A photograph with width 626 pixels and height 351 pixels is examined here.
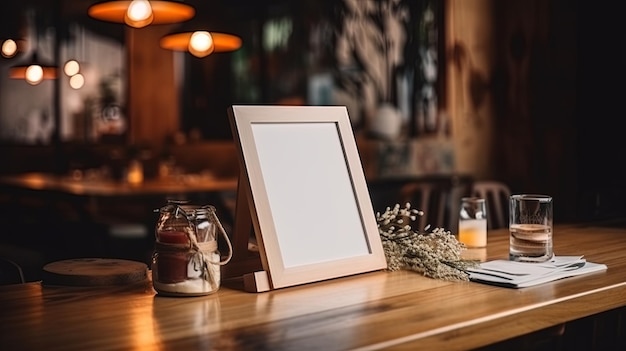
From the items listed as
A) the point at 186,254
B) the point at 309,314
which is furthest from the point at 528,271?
the point at 186,254

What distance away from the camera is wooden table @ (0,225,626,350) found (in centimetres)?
113

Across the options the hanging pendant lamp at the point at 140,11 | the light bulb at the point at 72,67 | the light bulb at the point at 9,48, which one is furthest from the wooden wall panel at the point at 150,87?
the hanging pendant lamp at the point at 140,11

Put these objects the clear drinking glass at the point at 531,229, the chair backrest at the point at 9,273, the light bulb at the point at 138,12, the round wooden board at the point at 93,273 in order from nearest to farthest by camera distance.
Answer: the round wooden board at the point at 93,273, the clear drinking glass at the point at 531,229, the chair backrest at the point at 9,273, the light bulb at the point at 138,12

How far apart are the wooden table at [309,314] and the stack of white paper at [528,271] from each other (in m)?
0.02

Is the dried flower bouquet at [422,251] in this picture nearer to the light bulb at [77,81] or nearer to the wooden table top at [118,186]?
the wooden table top at [118,186]

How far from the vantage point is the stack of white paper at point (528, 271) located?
154 centimetres

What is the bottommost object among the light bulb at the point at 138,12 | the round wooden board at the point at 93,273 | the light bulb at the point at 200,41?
the round wooden board at the point at 93,273

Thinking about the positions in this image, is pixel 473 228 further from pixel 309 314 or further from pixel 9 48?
pixel 9 48

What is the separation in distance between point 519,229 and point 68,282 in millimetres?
991

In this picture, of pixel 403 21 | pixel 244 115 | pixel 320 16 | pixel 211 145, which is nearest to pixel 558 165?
pixel 403 21

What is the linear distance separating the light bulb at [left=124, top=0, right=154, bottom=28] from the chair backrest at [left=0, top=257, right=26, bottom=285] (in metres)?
2.11

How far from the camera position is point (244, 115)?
155 centimetres

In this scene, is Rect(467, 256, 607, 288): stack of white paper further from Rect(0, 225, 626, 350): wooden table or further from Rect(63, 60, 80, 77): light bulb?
Rect(63, 60, 80, 77): light bulb

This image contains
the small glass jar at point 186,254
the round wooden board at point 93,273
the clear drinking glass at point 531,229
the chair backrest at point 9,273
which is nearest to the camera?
the small glass jar at point 186,254
